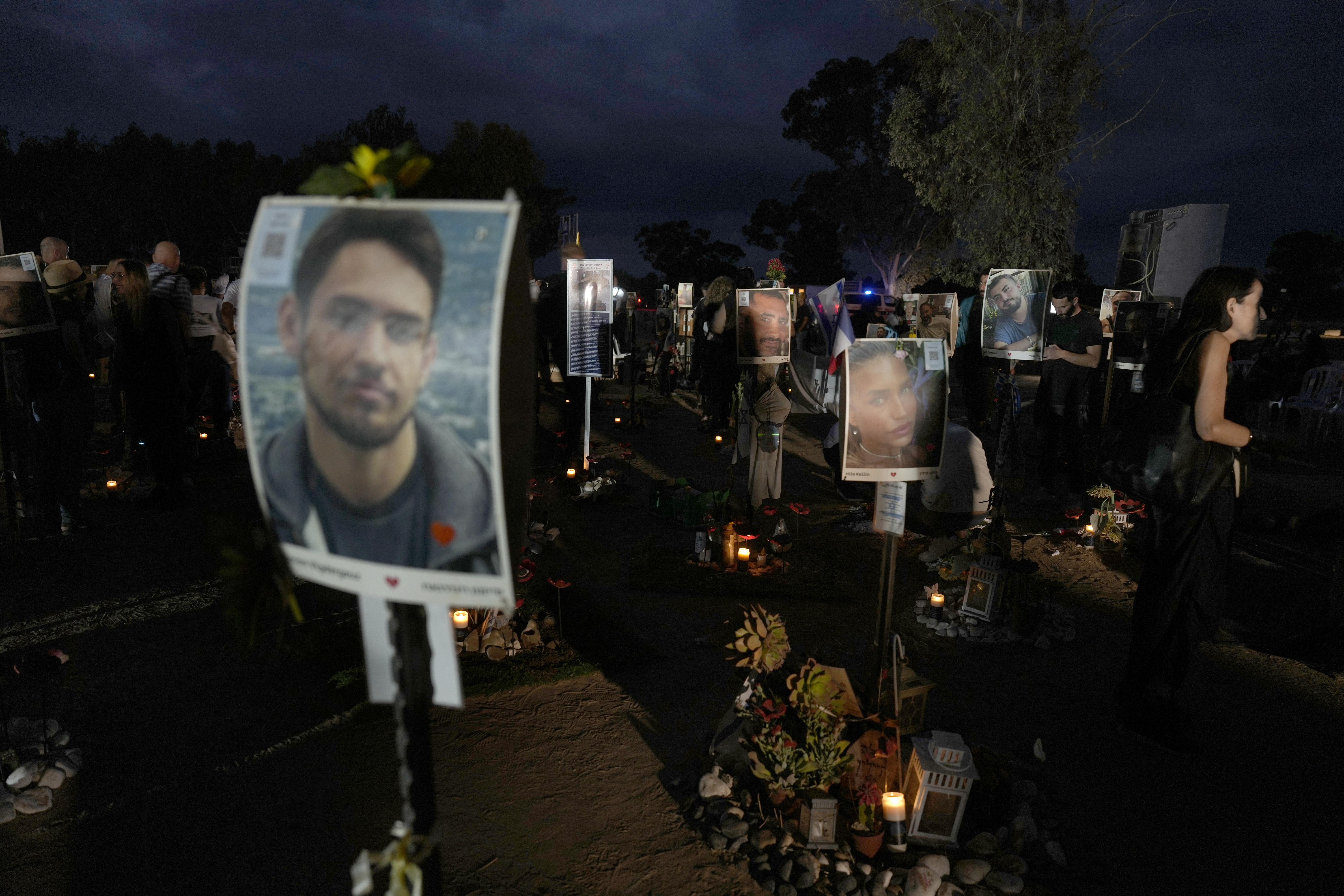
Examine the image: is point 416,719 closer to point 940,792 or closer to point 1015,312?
point 940,792

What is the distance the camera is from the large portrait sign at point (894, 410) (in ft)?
11.6

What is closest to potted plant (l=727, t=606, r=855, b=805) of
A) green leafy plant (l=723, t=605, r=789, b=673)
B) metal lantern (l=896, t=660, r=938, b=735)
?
green leafy plant (l=723, t=605, r=789, b=673)

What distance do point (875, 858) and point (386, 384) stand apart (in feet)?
8.97

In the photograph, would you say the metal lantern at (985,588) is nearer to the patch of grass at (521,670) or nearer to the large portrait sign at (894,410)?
the large portrait sign at (894,410)

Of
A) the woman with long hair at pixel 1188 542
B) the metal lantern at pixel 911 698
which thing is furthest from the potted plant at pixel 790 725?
the woman with long hair at pixel 1188 542

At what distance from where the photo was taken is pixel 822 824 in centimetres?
308

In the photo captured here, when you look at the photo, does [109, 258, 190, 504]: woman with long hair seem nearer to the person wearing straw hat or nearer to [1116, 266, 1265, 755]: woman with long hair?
the person wearing straw hat

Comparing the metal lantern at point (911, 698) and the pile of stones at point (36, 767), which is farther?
the metal lantern at point (911, 698)

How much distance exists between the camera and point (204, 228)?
42.2 m

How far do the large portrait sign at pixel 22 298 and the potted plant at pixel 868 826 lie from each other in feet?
21.3

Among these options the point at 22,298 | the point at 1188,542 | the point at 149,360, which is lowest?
the point at 1188,542

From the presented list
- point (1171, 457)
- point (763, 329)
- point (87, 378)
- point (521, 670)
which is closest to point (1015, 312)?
point (763, 329)

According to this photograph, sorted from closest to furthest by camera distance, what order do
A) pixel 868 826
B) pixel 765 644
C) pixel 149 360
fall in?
pixel 868 826 → pixel 765 644 → pixel 149 360

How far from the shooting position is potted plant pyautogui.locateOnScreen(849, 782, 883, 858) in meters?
3.02
